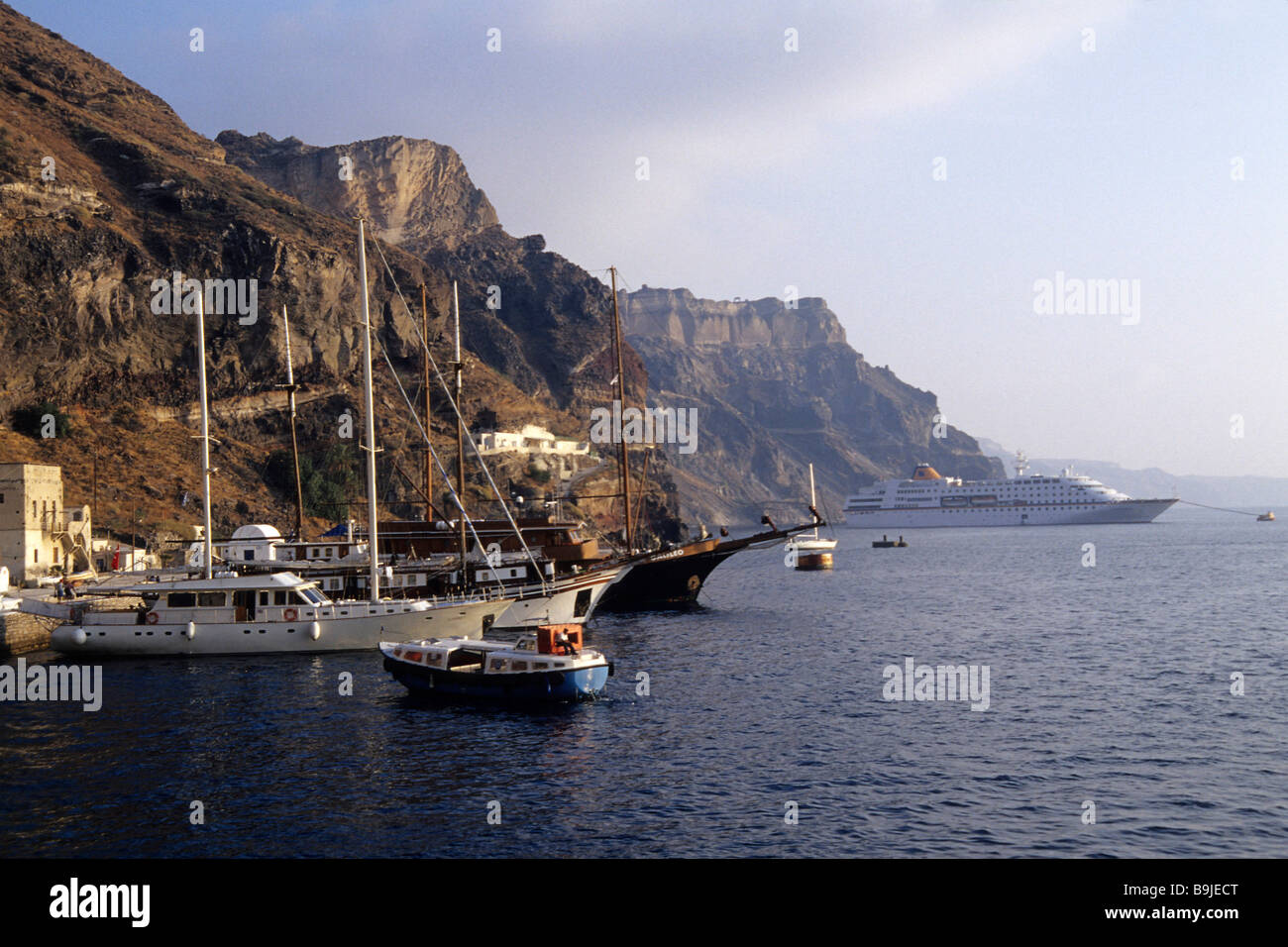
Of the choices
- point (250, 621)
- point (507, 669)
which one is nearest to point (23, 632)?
point (250, 621)

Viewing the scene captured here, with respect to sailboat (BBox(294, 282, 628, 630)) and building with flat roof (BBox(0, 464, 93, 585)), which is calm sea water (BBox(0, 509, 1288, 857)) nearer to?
sailboat (BBox(294, 282, 628, 630))

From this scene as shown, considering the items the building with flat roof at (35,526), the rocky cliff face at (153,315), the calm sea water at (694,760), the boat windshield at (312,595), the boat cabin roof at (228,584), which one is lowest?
the calm sea water at (694,760)

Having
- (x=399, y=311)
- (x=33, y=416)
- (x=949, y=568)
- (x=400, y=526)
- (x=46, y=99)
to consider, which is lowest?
(x=949, y=568)

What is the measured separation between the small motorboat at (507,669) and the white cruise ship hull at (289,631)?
10238 mm

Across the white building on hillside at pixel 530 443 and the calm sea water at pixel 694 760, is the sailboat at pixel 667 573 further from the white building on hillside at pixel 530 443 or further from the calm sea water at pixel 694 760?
the white building on hillside at pixel 530 443

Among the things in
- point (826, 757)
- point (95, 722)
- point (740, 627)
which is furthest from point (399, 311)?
point (826, 757)

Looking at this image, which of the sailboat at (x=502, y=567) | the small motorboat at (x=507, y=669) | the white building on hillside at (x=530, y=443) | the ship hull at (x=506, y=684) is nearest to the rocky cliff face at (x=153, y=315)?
the white building on hillside at (x=530, y=443)

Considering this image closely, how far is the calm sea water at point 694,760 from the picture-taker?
887 inches

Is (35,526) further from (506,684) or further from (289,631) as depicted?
(506,684)

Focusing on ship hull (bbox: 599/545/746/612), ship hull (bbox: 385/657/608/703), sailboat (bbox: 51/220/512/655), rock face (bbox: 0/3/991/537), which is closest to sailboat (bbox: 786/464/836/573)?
rock face (bbox: 0/3/991/537)

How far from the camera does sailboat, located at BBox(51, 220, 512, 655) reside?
162ft
